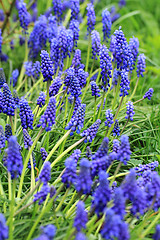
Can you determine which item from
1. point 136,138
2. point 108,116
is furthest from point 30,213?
point 136,138

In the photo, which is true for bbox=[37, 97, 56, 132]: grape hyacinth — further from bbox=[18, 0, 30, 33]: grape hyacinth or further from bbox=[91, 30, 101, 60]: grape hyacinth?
bbox=[18, 0, 30, 33]: grape hyacinth

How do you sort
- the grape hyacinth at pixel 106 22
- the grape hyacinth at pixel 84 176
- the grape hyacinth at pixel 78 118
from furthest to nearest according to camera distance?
the grape hyacinth at pixel 106 22 < the grape hyacinth at pixel 78 118 < the grape hyacinth at pixel 84 176

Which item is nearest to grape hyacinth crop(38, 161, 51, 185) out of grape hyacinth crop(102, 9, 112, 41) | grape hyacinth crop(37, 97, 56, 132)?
grape hyacinth crop(37, 97, 56, 132)

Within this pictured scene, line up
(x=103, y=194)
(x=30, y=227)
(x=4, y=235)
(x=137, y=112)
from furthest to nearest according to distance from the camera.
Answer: (x=137, y=112), (x=30, y=227), (x=103, y=194), (x=4, y=235)

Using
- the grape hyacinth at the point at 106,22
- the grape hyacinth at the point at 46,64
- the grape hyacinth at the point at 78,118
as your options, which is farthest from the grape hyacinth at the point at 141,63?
the grape hyacinth at the point at 78,118

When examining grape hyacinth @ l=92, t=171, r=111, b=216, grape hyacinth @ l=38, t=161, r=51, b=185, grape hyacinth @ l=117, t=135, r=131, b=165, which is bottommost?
grape hyacinth @ l=92, t=171, r=111, b=216

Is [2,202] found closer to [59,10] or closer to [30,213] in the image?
[30,213]

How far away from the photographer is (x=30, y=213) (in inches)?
115

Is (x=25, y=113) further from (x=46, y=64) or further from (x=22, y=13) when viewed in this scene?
(x=22, y=13)

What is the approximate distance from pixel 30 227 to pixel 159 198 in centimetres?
123

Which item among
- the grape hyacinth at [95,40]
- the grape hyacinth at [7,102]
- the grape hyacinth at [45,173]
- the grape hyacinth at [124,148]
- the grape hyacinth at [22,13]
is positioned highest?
the grape hyacinth at [22,13]

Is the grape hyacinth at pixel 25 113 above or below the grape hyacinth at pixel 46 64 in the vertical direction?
below

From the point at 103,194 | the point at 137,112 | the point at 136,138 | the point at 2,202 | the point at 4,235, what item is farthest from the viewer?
the point at 137,112

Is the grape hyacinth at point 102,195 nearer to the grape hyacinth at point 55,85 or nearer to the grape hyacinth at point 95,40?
the grape hyacinth at point 55,85
